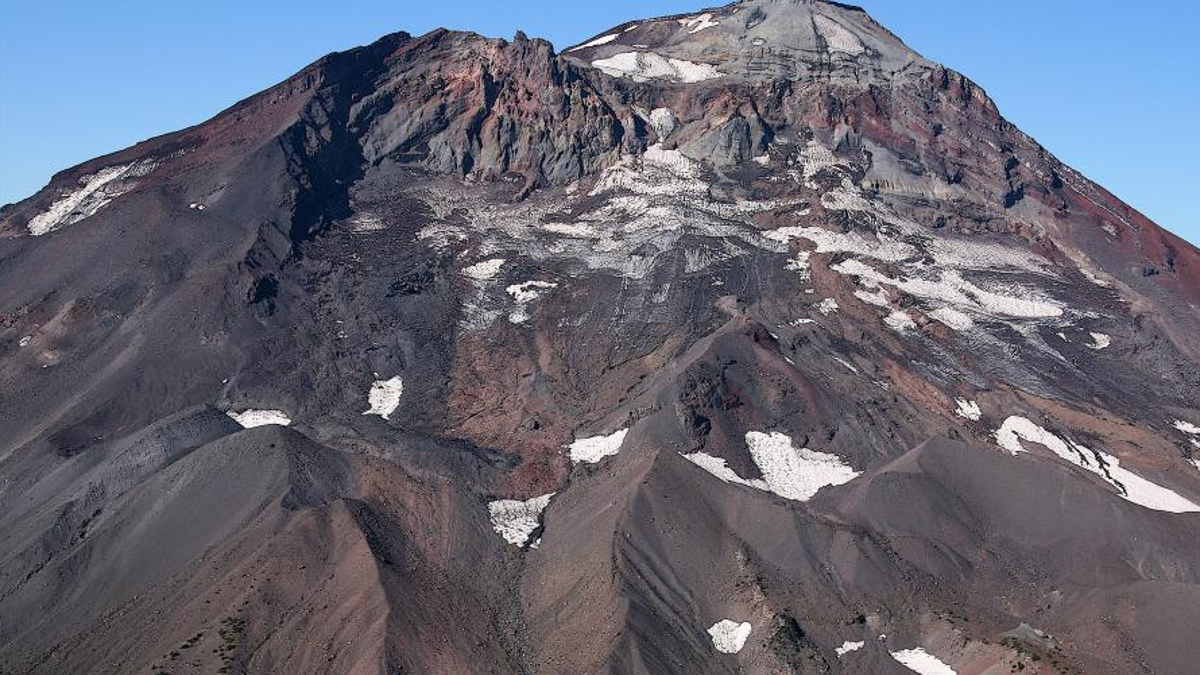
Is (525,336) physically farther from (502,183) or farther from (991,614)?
(991,614)

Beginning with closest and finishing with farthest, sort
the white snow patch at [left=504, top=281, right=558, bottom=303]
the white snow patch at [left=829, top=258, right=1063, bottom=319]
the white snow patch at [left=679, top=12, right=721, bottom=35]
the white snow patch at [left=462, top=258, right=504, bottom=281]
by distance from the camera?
the white snow patch at [left=504, top=281, right=558, bottom=303]
the white snow patch at [left=462, top=258, right=504, bottom=281]
the white snow patch at [left=829, top=258, right=1063, bottom=319]
the white snow patch at [left=679, top=12, right=721, bottom=35]

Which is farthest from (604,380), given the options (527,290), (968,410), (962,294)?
(962,294)

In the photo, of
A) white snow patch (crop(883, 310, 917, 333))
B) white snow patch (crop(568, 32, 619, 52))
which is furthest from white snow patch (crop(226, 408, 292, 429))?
white snow patch (crop(568, 32, 619, 52))

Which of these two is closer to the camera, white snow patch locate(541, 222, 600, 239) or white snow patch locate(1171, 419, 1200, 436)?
white snow patch locate(1171, 419, 1200, 436)

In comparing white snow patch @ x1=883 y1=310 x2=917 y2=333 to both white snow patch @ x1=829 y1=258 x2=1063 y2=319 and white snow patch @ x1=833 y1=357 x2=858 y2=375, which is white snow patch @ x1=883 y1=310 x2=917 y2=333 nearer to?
white snow patch @ x1=829 y1=258 x2=1063 y2=319

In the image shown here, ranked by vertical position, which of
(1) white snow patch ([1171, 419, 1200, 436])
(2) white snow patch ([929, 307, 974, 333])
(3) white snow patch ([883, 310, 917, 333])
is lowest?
(1) white snow patch ([1171, 419, 1200, 436])

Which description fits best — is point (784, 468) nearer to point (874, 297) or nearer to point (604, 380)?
point (604, 380)
